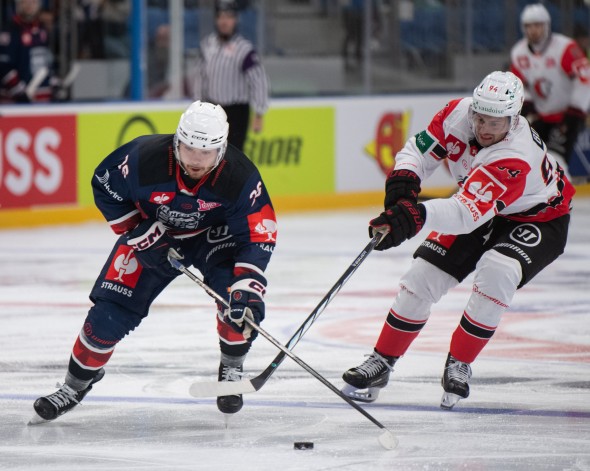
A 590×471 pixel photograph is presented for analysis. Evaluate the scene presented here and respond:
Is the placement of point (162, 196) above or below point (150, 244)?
above

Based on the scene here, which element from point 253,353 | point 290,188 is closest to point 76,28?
point 290,188

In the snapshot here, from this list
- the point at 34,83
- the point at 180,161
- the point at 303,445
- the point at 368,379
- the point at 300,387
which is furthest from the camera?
the point at 34,83

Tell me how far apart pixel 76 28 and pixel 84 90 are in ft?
1.39

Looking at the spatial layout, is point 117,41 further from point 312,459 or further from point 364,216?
point 312,459

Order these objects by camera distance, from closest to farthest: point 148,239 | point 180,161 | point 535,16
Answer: point 180,161
point 148,239
point 535,16

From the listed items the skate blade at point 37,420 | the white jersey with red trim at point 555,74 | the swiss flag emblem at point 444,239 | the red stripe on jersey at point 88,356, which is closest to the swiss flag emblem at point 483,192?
the swiss flag emblem at point 444,239

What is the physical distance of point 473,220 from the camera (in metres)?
4.16

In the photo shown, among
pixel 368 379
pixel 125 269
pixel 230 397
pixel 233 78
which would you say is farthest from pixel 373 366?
pixel 233 78

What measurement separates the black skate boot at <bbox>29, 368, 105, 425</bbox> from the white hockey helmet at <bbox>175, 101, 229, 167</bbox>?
0.81m

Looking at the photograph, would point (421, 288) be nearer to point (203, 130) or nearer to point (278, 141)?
point (203, 130)

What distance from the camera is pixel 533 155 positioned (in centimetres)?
432

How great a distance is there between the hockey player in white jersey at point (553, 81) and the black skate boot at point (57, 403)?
5878 millimetres

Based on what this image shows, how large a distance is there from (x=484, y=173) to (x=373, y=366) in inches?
30.6

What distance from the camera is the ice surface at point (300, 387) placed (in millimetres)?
3805
